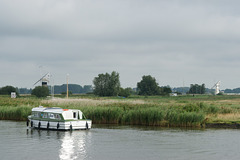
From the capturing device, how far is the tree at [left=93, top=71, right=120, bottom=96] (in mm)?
169000

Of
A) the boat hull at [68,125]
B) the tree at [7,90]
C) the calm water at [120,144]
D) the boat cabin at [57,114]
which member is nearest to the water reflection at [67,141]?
the calm water at [120,144]

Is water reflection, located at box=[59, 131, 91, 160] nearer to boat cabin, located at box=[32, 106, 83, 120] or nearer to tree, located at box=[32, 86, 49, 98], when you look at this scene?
boat cabin, located at box=[32, 106, 83, 120]

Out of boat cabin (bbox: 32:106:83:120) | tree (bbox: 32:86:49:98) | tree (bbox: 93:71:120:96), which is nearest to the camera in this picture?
boat cabin (bbox: 32:106:83:120)

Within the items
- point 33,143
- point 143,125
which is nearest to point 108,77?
point 143,125

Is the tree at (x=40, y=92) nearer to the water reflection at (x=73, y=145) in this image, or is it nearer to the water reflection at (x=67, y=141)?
the water reflection at (x=67, y=141)

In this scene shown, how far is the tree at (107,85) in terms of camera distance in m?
169

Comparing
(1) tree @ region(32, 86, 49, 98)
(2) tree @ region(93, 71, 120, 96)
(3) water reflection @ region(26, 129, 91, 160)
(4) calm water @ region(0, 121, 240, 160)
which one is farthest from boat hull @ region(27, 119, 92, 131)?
(2) tree @ region(93, 71, 120, 96)

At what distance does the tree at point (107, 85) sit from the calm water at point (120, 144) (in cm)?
12338

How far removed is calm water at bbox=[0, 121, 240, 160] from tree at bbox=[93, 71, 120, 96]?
12338 cm

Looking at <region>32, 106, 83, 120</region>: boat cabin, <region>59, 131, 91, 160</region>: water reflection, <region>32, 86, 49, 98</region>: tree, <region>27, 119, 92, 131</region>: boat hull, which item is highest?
<region>32, 86, 49, 98</region>: tree

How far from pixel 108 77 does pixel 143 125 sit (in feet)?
402

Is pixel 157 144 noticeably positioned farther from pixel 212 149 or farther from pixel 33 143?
pixel 33 143

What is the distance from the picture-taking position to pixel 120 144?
34.7 metres

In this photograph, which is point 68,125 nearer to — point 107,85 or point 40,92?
point 40,92
